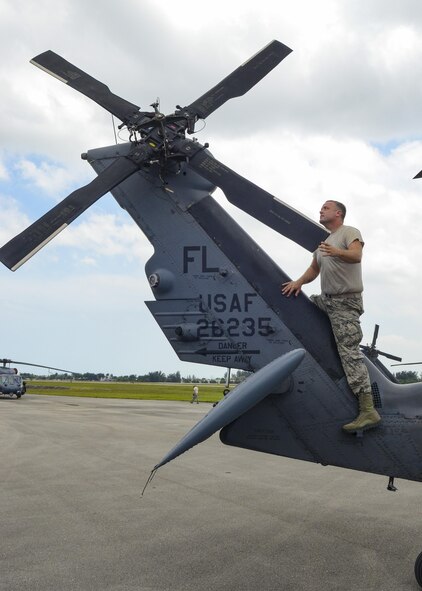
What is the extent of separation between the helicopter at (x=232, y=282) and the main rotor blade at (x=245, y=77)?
0.04 ft

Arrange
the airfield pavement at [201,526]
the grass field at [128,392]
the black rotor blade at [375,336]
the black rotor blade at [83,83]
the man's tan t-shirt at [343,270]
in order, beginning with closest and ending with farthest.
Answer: the airfield pavement at [201,526]
the man's tan t-shirt at [343,270]
the black rotor blade at [83,83]
the black rotor blade at [375,336]
the grass field at [128,392]

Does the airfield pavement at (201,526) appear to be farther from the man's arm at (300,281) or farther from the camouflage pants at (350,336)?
the man's arm at (300,281)

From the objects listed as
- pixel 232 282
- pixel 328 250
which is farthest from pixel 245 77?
pixel 328 250

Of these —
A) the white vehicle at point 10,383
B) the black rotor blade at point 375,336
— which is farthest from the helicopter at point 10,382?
the black rotor blade at point 375,336

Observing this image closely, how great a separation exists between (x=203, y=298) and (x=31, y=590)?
3.14 metres

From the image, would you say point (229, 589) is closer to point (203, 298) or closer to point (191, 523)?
point (191, 523)

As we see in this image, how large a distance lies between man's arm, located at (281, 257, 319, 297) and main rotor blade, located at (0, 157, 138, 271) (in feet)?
7.03

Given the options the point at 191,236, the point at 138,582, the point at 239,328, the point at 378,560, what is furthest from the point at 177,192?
the point at 378,560

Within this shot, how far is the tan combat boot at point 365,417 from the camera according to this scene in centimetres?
511

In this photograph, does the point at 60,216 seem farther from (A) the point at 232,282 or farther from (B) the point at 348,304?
(B) the point at 348,304

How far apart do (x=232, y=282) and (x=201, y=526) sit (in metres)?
3.24

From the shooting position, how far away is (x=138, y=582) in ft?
16.2

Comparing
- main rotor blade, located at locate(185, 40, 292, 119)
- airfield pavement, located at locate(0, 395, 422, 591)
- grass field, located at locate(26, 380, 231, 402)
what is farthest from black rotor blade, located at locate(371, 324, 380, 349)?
grass field, located at locate(26, 380, 231, 402)

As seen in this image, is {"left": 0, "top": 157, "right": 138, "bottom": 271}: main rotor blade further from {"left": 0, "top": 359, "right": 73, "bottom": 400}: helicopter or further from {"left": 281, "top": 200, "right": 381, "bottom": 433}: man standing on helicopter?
{"left": 0, "top": 359, "right": 73, "bottom": 400}: helicopter
